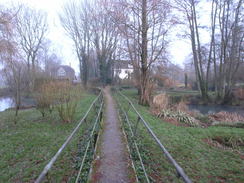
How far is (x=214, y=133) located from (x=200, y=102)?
14.6m

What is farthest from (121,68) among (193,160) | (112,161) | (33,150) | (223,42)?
(112,161)

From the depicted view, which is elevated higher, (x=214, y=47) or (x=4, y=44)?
(x=214, y=47)

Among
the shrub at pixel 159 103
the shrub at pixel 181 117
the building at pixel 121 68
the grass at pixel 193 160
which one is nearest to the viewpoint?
the grass at pixel 193 160

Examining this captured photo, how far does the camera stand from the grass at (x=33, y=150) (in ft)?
11.4

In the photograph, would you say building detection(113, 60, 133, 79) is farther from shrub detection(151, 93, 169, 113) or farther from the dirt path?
the dirt path

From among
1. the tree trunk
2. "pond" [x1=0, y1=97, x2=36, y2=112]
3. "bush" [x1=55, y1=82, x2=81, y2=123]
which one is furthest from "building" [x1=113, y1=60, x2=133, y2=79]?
"bush" [x1=55, y1=82, x2=81, y2=123]

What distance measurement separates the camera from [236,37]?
17859 mm

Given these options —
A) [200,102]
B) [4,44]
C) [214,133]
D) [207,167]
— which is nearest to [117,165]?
[207,167]

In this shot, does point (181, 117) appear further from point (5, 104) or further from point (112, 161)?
point (5, 104)

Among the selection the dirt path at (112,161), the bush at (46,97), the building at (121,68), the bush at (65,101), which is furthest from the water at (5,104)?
the building at (121,68)

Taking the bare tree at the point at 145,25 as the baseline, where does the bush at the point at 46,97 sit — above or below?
below

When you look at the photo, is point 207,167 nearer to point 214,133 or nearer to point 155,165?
point 155,165

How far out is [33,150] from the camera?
482 cm

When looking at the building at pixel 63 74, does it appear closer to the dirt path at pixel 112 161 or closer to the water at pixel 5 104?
the water at pixel 5 104
